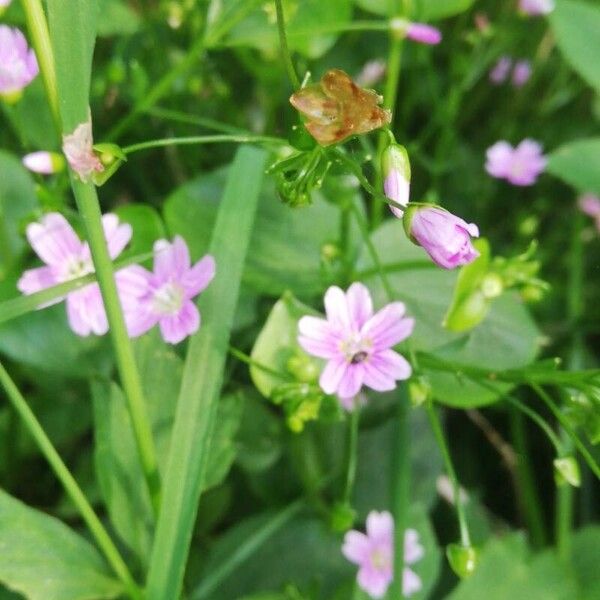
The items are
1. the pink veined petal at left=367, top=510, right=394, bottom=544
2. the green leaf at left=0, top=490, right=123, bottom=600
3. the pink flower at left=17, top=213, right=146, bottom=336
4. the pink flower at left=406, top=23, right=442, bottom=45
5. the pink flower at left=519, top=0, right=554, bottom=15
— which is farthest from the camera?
the pink flower at left=519, top=0, right=554, bottom=15

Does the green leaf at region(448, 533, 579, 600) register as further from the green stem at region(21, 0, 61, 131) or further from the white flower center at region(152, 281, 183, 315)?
the green stem at region(21, 0, 61, 131)

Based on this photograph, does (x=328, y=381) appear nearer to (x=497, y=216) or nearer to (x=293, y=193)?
(x=293, y=193)

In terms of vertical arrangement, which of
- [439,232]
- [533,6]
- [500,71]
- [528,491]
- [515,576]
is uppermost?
[439,232]

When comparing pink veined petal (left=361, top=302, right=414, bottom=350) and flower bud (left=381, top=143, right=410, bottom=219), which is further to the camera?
pink veined petal (left=361, top=302, right=414, bottom=350)

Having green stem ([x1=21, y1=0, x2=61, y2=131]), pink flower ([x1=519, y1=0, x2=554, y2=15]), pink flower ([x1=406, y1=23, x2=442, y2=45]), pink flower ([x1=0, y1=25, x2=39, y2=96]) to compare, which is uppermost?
green stem ([x1=21, y1=0, x2=61, y2=131])

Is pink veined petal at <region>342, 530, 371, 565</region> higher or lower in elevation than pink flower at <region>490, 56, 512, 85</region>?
lower

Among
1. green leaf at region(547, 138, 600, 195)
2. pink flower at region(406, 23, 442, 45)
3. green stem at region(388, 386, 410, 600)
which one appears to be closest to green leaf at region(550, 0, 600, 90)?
green leaf at region(547, 138, 600, 195)

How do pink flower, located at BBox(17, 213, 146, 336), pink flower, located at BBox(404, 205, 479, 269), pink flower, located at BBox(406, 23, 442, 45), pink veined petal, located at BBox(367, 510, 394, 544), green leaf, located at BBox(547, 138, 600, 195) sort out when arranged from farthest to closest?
green leaf, located at BBox(547, 138, 600, 195) < pink flower, located at BBox(406, 23, 442, 45) < pink veined petal, located at BBox(367, 510, 394, 544) < pink flower, located at BBox(17, 213, 146, 336) < pink flower, located at BBox(404, 205, 479, 269)

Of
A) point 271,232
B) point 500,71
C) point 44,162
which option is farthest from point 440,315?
point 500,71

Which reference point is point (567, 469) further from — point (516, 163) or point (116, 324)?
point (516, 163)
